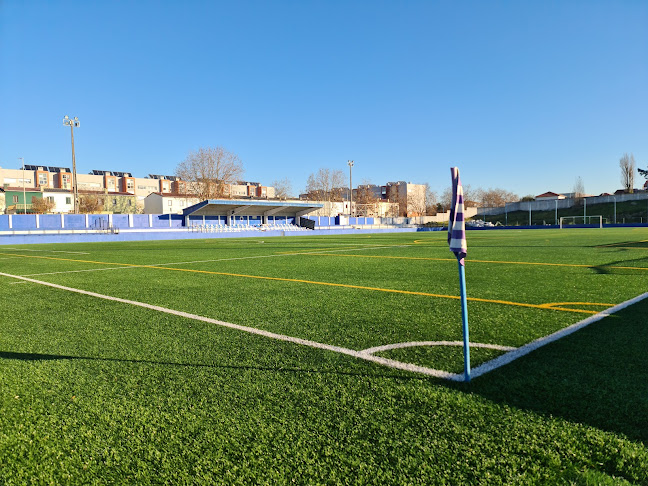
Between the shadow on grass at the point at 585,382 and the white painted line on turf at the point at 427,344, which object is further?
the white painted line on turf at the point at 427,344

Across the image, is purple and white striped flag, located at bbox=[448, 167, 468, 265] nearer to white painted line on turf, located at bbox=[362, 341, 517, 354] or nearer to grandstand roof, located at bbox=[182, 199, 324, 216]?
white painted line on turf, located at bbox=[362, 341, 517, 354]

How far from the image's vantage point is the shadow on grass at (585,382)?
2.38 m

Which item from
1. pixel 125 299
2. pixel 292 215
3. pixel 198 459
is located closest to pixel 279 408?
pixel 198 459

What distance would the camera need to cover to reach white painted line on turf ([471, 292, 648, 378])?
316 cm

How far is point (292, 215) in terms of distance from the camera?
5481 cm

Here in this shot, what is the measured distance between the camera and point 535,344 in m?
3.72

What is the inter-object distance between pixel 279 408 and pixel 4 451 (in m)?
1.40

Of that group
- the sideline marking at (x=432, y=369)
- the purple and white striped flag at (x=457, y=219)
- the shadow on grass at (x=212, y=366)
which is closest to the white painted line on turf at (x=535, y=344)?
the sideline marking at (x=432, y=369)

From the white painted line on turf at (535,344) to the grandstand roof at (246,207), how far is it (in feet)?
130

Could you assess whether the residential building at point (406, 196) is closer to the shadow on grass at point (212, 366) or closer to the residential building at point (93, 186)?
the residential building at point (93, 186)

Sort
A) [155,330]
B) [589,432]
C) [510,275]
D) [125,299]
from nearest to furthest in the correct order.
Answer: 1. [589,432]
2. [155,330]
3. [125,299]
4. [510,275]

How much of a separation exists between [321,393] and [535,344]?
2.08 meters

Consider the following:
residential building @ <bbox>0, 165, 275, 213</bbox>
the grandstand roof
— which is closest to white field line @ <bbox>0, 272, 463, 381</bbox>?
the grandstand roof

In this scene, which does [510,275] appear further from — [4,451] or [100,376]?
[4,451]
